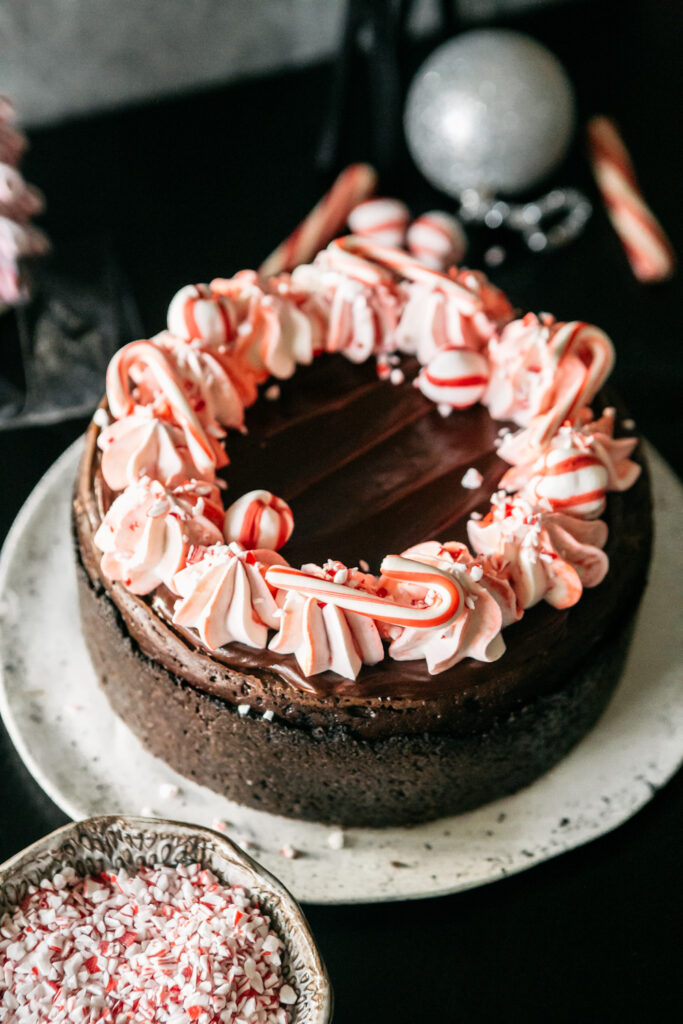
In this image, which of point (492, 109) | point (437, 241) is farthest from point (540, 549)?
point (492, 109)

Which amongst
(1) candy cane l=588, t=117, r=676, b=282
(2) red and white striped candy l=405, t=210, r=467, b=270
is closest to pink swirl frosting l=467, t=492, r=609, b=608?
(2) red and white striped candy l=405, t=210, r=467, b=270

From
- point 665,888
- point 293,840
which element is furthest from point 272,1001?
point 665,888

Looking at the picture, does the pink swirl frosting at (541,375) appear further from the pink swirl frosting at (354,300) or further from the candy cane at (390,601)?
the candy cane at (390,601)

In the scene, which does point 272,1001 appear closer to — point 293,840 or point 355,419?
point 293,840

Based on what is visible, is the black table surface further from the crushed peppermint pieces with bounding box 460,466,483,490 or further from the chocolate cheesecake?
the crushed peppermint pieces with bounding box 460,466,483,490

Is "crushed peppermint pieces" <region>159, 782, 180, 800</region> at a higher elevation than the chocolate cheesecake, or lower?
lower
